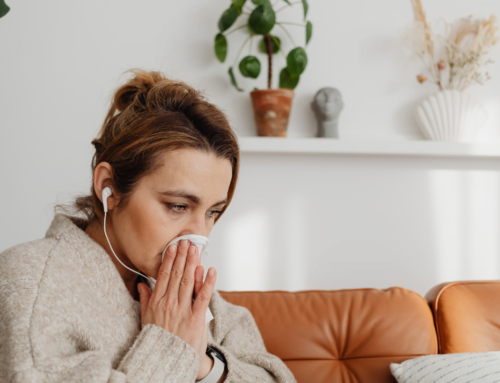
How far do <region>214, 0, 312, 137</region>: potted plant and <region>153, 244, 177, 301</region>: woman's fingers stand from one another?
887 mm

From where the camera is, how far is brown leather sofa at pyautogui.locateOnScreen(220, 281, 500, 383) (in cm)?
138

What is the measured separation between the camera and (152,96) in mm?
1103

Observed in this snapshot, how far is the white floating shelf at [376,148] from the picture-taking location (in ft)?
5.76

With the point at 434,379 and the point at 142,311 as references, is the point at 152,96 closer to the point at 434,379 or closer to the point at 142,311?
the point at 142,311

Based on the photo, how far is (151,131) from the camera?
40.1 inches

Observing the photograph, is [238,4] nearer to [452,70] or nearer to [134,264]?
[452,70]

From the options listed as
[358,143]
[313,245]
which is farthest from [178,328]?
[358,143]

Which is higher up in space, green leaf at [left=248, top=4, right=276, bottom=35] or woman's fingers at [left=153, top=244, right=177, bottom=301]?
green leaf at [left=248, top=4, right=276, bottom=35]

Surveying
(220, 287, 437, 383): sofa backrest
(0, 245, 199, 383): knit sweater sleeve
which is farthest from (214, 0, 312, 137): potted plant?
(0, 245, 199, 383): knit sweater sleeve

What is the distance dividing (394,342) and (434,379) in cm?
25

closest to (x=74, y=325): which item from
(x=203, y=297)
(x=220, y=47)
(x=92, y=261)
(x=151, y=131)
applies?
(x=92, y=261)

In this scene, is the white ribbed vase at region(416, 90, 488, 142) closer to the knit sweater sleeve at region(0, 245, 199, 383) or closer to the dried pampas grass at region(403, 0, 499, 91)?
the dried pampas grass at region(403, 0, 499, 91)

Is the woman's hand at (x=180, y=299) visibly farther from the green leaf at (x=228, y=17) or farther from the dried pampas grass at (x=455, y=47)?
the dried pampas grass at (x=455, y=47)

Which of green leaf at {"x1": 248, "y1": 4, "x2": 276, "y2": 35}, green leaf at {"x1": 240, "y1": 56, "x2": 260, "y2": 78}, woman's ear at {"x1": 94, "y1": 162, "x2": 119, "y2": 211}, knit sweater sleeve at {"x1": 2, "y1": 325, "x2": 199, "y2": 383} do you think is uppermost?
green leaf at {"x1": 248, "y1": 4, "x2": 276, "y2": 35}
